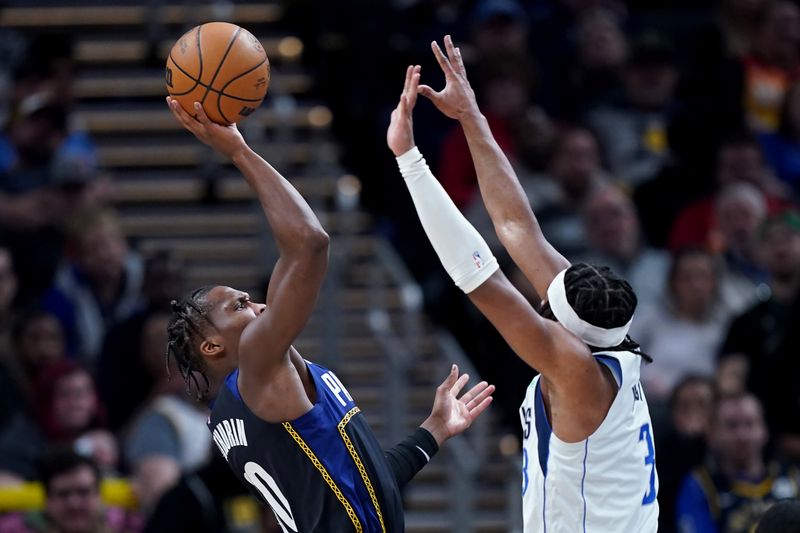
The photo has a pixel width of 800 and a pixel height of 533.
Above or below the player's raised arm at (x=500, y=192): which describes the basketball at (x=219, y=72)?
above

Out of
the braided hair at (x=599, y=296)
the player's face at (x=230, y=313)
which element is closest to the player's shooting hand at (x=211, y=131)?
the player's face at (x=230, y=313)

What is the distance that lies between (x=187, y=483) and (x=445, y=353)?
228 centimetres

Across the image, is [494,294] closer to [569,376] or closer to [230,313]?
Result: [569,376]

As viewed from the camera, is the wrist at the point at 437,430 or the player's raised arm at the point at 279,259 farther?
the wrist at the point at 437,430

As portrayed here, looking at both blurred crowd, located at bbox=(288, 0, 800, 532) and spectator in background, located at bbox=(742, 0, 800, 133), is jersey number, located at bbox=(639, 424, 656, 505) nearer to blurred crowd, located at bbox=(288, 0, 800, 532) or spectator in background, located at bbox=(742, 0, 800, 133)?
blurred crowd, located at bbox=(288, 0, 800, 532)

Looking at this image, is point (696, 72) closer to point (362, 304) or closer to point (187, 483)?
point (362, 304)

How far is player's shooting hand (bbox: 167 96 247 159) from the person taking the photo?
545 cm

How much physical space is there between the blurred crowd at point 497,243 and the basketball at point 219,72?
3.01 metres

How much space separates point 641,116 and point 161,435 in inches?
202

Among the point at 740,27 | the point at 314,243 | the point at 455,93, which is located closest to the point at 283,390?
the point at 314,243

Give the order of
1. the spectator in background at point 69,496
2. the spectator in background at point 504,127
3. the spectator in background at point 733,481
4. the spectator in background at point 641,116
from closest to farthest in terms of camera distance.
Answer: the spectator in background at point 69,496
the spectator in background at point 733,481
the spectator in background at point 504,127
the spectator in background at point 641,116

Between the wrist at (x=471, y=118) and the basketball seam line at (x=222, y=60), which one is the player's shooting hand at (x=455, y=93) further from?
the basketball seam line at (x=222, y=60)

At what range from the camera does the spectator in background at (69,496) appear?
7914mm

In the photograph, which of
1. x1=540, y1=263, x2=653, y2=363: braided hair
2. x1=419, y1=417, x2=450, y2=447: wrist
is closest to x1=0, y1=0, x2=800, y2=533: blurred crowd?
x1=419, y1=417, x2=450, y2=447: wrist
